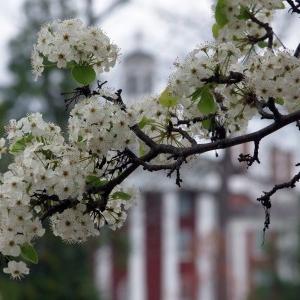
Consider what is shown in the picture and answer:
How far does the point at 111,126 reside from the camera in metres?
2.17

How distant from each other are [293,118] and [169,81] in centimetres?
34

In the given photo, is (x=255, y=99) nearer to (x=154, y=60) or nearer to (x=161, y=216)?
(x=154, y=60)

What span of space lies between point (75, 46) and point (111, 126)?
23 centimetres

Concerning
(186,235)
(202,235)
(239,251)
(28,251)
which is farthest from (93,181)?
(239,251)

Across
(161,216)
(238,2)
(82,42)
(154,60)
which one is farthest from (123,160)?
(161,216)

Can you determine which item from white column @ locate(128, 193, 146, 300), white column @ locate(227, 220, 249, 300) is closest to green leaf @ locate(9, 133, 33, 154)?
white column @ locate(128, 193, 146, 300)

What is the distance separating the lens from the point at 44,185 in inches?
83.0

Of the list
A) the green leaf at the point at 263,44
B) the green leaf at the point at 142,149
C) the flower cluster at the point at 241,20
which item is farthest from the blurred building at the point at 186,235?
the green leaf at the point at 142,149

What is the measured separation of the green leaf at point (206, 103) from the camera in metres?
2.26

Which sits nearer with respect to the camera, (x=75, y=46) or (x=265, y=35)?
(x=75, y=46)

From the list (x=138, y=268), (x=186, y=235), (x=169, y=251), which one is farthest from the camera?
(x=186, y=235)

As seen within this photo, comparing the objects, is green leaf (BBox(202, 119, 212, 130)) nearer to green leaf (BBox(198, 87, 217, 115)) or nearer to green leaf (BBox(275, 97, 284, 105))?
green leaf (BBox(198, 87, 217, 115))

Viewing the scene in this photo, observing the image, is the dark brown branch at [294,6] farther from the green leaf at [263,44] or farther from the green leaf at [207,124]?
the green leaf at [207,124]

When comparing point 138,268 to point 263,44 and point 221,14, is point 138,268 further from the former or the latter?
point 221,14
